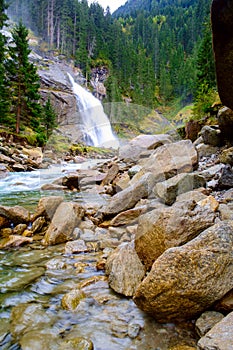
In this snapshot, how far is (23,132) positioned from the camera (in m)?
25.4

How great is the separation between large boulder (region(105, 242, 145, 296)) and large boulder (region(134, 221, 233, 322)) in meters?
0.58

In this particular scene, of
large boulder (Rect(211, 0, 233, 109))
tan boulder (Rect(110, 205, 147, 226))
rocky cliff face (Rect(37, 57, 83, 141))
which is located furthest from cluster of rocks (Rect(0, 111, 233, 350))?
rocky cliff face (Rect(37, 57, 83, 141))

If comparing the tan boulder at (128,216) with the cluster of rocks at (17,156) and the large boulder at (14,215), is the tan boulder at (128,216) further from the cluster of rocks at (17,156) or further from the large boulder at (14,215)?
the cluster of rocks at (17,156)

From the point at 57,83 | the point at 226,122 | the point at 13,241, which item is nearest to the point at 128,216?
the point at 13,241

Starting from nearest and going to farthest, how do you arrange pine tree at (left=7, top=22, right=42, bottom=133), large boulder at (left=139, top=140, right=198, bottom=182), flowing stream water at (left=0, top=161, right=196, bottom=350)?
flowing stream water at (left=0, top=161, right=196, bottom=350), large boulder at (left=139, top=140, right=198, bottom=182), pine tree at (left=7, top=22, right=42, bottom=133)

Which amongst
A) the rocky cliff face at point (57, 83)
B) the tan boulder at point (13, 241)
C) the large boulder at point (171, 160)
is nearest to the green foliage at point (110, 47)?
the rocky cliff face at point (57, 83)

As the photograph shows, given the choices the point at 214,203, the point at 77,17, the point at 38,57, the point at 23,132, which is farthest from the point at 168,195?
the point at 77,17

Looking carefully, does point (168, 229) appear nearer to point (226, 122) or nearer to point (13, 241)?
point (13, 241)

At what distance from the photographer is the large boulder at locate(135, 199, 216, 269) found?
3.46m

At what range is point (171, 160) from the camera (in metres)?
7.38

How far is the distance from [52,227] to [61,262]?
1.28 metres

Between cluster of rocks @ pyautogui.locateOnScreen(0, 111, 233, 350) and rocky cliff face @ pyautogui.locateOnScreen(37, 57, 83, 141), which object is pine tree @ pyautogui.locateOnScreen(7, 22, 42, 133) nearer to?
rocky cliff face @ pyautogui.locateOnScreen(37, 57, 83, 141)

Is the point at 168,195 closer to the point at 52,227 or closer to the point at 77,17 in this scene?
the point at 52,227

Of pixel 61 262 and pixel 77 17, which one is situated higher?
pixel 77 17
